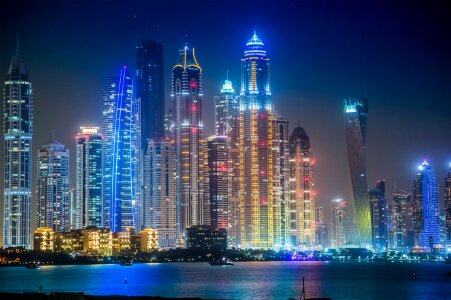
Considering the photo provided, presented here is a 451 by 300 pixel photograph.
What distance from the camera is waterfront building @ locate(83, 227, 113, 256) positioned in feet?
530

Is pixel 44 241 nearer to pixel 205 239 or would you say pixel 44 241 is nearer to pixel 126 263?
pixel 126 263

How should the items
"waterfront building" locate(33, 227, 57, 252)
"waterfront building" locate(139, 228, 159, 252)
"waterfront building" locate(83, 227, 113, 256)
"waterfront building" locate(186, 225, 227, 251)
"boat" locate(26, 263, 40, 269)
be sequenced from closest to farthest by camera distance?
"boat" locate(26, 263, 40, 269) → "waterfront building" locate(33, 227, 57, 252) → "waterfront building" locate(83, 227, 113, 256) → "waterfront building" locate(139, 228, 159, 252) → "waterfront building" locate(186, 225, 227, 251)

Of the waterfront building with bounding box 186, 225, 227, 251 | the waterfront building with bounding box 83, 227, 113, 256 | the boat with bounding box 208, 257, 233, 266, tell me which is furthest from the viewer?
the waterfront building with bounding box 186, 225, 227, 251

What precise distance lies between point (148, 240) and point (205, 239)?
1143cm

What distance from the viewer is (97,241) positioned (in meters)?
164

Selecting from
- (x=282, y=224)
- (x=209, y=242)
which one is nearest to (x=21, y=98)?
(x=209, y=242)

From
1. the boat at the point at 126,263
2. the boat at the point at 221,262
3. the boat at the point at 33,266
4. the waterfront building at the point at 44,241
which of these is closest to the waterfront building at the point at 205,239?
the boat at the point at 221,262

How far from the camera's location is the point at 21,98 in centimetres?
17638

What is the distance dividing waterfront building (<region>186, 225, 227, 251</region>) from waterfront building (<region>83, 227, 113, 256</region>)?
16.7m

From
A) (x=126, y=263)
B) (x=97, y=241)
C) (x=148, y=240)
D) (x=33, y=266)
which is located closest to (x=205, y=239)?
(x=148, y=240)

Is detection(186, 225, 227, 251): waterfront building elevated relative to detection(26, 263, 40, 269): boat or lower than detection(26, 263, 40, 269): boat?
elevated

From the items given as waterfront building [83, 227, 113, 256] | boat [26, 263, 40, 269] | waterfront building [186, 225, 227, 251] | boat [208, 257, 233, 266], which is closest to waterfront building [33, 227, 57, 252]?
waterfront building [83, 227, 113, 256]

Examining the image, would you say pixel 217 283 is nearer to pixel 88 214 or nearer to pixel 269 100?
pixel 88 214

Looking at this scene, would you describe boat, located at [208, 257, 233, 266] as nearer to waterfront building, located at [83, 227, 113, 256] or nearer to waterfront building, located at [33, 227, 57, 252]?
waterfront building, located at [83, 227, 113, 256]
